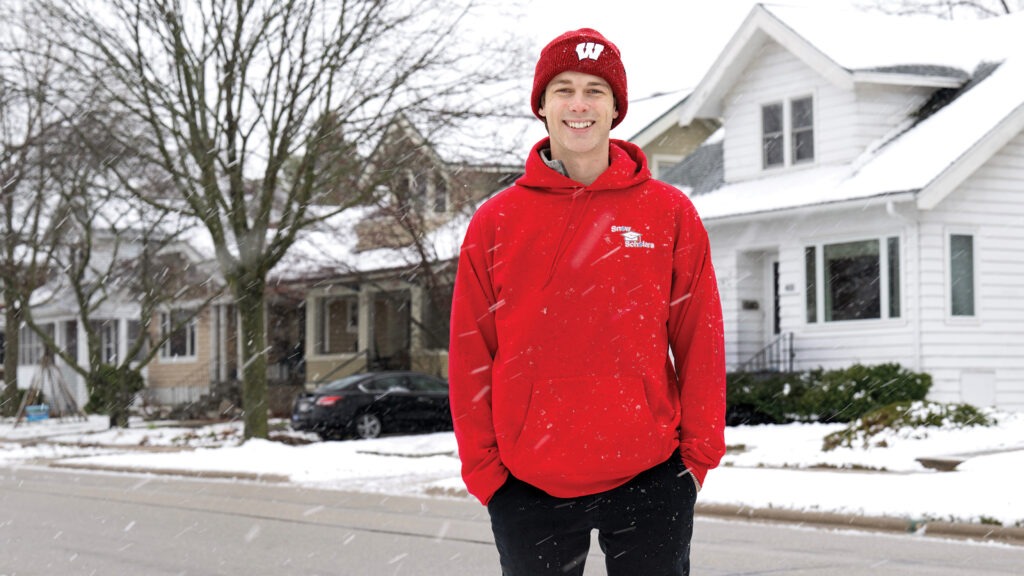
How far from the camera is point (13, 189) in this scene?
33.3 meters

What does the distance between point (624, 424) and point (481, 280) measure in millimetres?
533

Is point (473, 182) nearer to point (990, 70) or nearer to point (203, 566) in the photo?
point (990, 70)

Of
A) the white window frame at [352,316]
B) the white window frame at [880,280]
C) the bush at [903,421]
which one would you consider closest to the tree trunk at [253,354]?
the white window frame at [880,280]

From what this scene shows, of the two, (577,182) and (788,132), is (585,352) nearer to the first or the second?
(577,182)

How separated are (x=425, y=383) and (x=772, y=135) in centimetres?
864

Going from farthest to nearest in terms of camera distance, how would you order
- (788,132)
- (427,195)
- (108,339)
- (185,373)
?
(108,339), (185,373), (427,195), (788,132)

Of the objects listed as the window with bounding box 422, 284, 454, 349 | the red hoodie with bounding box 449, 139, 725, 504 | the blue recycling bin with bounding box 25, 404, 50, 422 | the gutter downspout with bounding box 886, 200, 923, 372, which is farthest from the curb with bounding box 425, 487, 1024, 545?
the blue recycling bin with bounding box 25, 404, 50, 422

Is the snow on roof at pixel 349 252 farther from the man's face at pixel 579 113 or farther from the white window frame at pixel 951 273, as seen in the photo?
the man's face at pixel 579 113

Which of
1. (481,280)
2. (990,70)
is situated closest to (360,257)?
(990,70)

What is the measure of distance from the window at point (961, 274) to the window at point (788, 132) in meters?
3.46

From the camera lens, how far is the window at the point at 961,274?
73.7 feet

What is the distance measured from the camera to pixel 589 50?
10.9ft

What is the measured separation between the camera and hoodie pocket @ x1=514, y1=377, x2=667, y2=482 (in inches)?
122

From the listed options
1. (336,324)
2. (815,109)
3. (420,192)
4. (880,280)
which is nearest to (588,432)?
(880,280)
